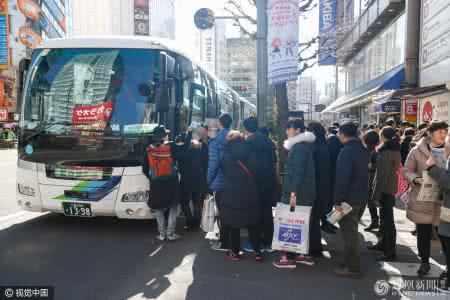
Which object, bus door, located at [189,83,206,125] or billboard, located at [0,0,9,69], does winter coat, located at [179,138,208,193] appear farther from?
billboard, located at [0,0,9,69]

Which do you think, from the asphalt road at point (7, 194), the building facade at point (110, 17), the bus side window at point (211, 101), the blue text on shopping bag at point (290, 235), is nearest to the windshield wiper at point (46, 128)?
the asphalt road at point (7, 194)

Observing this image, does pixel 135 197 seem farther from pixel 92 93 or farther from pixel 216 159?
pixel 92 93

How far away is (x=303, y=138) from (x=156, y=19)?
135864mm

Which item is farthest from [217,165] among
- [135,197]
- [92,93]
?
[92,93]

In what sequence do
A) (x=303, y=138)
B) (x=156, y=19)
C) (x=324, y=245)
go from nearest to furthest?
1. (x=303, y=138)
2. (x=324, y=245)
3. (x=156, y=19)

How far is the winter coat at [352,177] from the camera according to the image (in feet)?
16.6

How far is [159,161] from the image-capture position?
254 inches

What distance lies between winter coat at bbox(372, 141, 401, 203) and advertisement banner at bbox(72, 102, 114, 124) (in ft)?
13.4

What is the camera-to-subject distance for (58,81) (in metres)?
6.79

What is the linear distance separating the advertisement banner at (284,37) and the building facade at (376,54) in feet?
19.7

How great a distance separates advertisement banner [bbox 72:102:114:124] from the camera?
261 inches

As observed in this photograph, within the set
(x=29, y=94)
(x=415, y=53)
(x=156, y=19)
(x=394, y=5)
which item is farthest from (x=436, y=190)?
(x=156, y=19)

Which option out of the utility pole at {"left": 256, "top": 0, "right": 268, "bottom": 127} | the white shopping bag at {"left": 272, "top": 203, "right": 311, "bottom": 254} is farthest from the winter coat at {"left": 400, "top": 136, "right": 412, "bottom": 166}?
the white shopping bag at {"left": 272, "top": 203, "right": 311, "bottom": 254}

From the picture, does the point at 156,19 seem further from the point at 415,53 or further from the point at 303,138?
the point at 303,138
